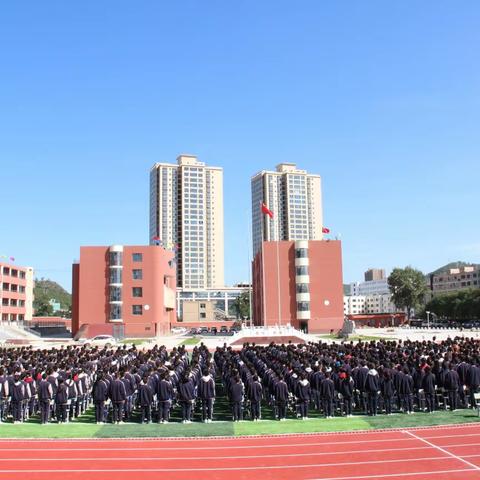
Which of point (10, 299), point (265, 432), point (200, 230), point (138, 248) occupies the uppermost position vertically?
point (200, 230)

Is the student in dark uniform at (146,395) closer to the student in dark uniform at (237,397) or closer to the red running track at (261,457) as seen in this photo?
the red running track at (261,457)

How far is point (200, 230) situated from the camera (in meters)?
155

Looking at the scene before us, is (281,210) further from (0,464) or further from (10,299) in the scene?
A: (0,464)

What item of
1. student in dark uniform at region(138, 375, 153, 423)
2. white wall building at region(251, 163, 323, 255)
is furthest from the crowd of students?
white wall building at region(251, 163, 323, 255)

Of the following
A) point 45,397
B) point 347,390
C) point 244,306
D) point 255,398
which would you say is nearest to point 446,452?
point 347,390

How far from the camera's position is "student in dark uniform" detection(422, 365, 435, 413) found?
16.5 metres

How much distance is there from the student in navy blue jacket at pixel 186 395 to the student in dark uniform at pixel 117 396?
1.64 meters

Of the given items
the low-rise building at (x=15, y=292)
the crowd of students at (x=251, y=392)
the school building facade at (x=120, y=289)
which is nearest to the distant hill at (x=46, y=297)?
the low-rise building at (x=15, y=292)

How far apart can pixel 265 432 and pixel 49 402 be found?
652 centimetres

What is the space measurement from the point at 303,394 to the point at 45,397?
7.54m

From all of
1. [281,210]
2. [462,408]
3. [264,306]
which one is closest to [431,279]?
[281,210]

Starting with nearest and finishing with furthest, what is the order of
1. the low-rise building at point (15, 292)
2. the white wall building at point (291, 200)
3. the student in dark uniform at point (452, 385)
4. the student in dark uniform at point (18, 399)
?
1. the student in dark uniform at point (18, 399)
2. the student in dark uniform at point (452, 385)
3. the low-rise building at point (15, 292)
4. the white wall building at point (291, 200)

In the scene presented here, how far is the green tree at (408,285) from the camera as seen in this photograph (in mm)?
117250

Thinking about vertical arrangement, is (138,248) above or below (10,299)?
above
